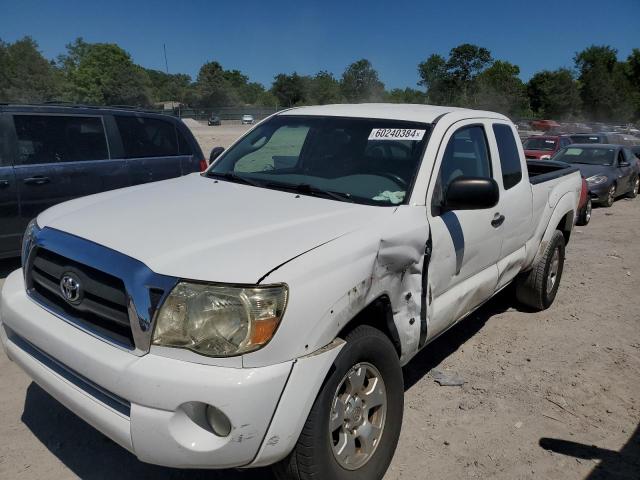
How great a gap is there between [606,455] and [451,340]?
1647 millimetres

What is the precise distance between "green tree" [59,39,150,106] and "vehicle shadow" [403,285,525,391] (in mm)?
52151

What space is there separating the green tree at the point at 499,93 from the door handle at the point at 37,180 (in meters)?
60.0

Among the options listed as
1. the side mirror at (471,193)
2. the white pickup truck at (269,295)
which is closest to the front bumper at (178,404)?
the white pickup truck at (269,295)

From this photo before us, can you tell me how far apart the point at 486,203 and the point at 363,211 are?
0.76 m

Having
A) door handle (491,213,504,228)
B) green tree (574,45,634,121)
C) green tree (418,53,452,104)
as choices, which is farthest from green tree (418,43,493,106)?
door handle (491,213,504,228)

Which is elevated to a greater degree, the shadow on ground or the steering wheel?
the steering wheel

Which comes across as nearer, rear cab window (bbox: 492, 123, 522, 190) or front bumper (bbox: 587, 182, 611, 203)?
rear cab window (bbox: 492, 123, 522, 190)

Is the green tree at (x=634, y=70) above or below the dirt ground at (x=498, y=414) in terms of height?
above

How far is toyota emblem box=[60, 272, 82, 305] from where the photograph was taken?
7.38ft

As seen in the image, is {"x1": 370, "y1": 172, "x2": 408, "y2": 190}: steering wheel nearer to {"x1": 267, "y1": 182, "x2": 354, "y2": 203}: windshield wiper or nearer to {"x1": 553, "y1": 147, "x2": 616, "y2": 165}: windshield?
{"x1": 267, "y1": 182, "x2": 354, "y2": 203}: windshield wiper

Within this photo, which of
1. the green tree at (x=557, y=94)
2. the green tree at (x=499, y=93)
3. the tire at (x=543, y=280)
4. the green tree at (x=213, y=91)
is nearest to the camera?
the tire at (x=543, y=280)

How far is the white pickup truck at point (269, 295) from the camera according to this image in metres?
1.97

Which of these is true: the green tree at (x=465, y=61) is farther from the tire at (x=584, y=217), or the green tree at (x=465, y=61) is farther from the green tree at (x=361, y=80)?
the tire at (x=584, y=217)

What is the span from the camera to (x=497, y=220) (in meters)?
3.67
